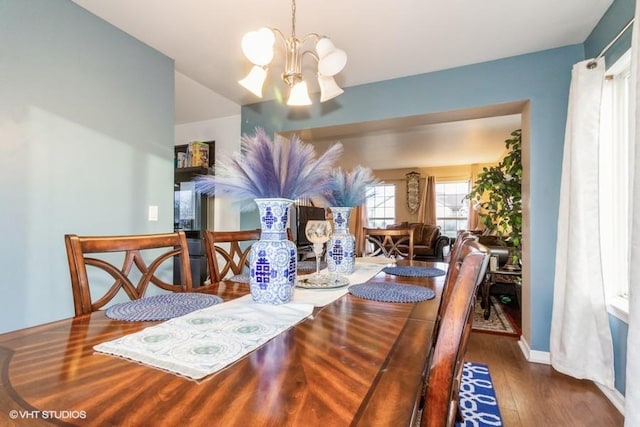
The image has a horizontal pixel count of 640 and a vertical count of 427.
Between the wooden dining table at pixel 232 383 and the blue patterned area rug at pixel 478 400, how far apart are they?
125 centimetres

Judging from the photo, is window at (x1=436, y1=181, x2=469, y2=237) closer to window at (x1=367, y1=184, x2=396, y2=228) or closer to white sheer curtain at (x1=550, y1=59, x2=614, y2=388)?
window at (x1=367, y1=184, x2=396, y2=228)

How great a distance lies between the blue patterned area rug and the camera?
1638mm

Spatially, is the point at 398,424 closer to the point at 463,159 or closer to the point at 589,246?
the point at 589,246

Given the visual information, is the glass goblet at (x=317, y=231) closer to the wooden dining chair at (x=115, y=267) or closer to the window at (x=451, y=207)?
the wooden dining chair at (x=115, y=267)

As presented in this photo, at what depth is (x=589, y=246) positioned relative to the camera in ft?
6.26

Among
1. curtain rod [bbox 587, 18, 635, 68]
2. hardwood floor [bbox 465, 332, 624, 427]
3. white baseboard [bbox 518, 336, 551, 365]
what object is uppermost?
curtain rod [bbox 587, 18, 635, 68]

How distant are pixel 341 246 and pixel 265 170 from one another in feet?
2.39

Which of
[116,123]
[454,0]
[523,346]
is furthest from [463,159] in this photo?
[116,123]

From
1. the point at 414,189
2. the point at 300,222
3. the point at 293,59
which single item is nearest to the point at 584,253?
the point at 293,59

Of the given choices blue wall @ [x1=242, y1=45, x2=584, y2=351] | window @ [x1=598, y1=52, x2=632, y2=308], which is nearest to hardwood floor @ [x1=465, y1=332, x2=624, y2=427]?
blue wall @ [x1=242, y1=45, x2=584, y2=351]

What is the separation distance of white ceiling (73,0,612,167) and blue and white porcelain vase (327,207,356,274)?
1216 millimetres

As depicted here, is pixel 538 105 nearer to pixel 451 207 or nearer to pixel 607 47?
pixel 607 47

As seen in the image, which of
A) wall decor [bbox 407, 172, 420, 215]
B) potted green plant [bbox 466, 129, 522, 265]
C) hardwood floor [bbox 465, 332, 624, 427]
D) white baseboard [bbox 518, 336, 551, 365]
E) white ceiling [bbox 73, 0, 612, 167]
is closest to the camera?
hardwood floor [bbox 465, 332, 624, 427]

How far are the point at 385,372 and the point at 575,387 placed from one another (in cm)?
216
